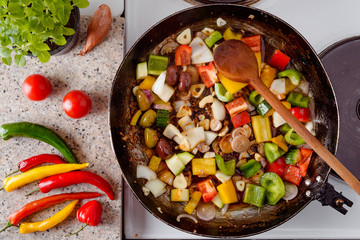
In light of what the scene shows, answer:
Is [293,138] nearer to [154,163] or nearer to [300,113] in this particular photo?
[300,113]

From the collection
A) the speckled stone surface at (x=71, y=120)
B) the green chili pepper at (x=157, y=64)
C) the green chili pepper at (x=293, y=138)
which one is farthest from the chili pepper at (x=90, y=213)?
the green chili pepper at (x=293, y=138)

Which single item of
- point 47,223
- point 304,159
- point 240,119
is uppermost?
point 240,119

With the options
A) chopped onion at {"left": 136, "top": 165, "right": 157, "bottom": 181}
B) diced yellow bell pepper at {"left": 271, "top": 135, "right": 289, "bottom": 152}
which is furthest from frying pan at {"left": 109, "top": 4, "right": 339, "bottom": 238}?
diced yellow bell pepper at {"left": 271, "top": 135, "right": 289, "bottom": 152}

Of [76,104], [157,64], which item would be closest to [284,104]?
[157,64]

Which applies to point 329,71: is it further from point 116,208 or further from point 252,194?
point 116,208

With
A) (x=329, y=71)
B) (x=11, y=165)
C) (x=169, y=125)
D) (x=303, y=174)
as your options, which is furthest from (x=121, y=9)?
(x=303, y=174)

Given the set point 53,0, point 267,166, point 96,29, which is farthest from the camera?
point 267,166

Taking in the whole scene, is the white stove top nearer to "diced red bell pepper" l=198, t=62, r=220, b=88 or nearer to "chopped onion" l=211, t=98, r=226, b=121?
"diced red bell pepper" l=198, t=62, r=220, b=88
